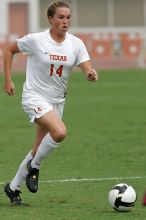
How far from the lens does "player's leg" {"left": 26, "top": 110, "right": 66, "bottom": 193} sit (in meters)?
9.96

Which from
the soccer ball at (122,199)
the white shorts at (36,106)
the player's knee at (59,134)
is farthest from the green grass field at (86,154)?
the white shorts at (36,106)

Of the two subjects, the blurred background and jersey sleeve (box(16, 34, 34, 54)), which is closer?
jersey sleeve (box(16, 34, 34, 54))

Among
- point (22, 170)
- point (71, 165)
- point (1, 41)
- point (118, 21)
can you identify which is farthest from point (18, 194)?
point (118, 21)

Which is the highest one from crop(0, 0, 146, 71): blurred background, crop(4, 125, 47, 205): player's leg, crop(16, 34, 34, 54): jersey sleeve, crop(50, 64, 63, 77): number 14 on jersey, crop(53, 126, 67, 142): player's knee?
crop(16, 34, 34, 54): jersey sleeve

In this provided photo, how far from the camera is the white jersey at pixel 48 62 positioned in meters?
10.4

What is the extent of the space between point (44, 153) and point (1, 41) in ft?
97.6

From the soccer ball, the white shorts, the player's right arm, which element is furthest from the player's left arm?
the soccer ball

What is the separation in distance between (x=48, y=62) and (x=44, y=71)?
0.11m

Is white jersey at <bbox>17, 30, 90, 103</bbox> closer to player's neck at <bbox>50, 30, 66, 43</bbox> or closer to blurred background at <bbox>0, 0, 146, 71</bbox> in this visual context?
player's neck at <bbox>50, 30, 66, 43</bbox>

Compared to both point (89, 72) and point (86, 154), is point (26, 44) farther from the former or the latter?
point (86, 154)

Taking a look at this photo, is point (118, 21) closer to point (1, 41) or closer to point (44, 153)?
point (1, 41)

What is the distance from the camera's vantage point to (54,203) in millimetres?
10344

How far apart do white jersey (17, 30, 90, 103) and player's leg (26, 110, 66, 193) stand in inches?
12.9

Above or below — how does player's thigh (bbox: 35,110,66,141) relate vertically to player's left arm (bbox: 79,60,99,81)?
below
